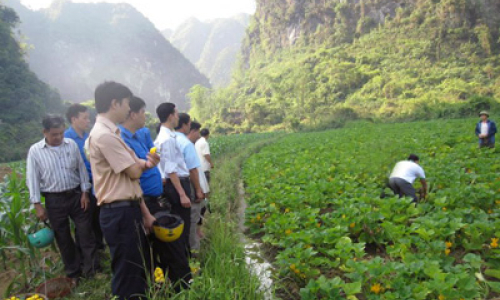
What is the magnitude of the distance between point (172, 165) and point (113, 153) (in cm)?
106

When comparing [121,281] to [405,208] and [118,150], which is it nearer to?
[118,150]

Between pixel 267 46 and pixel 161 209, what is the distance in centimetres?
9813

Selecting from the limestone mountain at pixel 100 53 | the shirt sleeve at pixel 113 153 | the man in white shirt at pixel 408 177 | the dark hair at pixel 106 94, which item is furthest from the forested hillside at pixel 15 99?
the limestone mountain at pixel 100 53

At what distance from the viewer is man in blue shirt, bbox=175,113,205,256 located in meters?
3.47

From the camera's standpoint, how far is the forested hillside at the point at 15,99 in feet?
90.3

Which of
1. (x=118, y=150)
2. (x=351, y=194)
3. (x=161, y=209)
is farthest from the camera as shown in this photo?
(x=351, y=194)

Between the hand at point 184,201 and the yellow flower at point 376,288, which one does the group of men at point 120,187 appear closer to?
the hand at point 184,201

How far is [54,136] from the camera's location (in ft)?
11.0

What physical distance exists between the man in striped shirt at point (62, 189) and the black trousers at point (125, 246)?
1348 mm

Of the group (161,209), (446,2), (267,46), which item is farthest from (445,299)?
(267,46)

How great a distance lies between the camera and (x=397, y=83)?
148ft

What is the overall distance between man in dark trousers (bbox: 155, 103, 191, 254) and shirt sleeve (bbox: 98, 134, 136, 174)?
1.00 meters

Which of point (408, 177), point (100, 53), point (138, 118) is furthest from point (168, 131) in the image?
point (100, 53)

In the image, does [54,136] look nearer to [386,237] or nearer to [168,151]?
[168,151]
